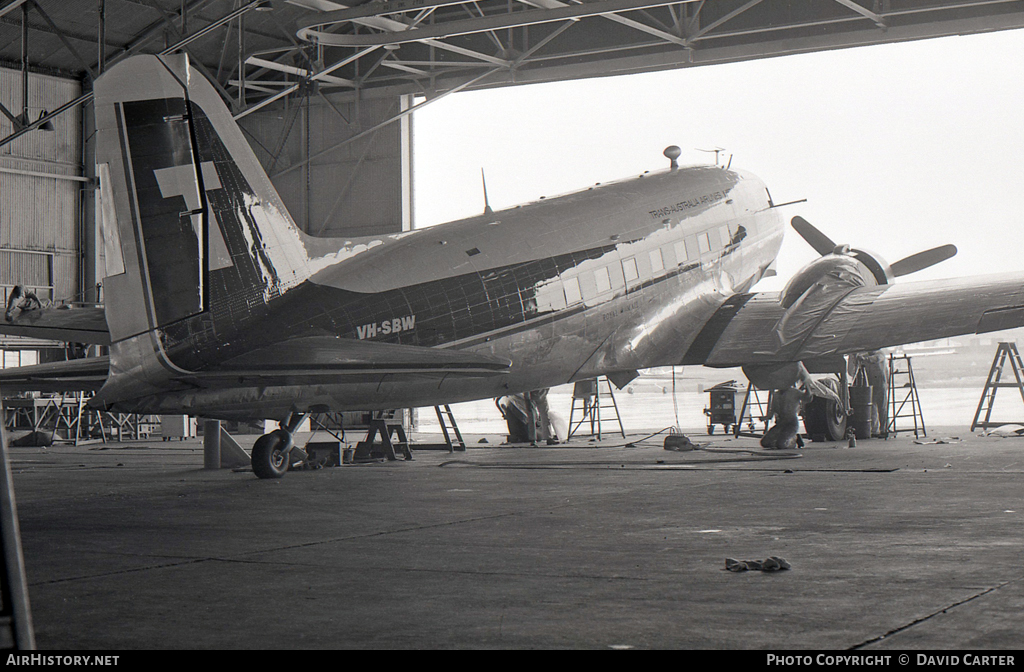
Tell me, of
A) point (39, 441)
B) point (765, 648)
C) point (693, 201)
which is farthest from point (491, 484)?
point (39, 441)

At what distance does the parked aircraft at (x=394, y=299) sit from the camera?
11.4 m

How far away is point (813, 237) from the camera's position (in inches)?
906

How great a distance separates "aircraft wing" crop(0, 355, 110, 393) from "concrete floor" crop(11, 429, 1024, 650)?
1.41 metres

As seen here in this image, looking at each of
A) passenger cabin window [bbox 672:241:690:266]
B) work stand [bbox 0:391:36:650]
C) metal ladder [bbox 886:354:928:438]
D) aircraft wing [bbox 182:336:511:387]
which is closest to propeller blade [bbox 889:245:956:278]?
metal ladder [bbox 886:354:928:438]

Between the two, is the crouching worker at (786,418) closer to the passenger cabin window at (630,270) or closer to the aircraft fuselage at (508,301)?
the aircraft fuselage at (508,301)

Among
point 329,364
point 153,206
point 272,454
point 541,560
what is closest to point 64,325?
point 272,454

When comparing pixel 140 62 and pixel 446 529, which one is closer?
pixel 446 529

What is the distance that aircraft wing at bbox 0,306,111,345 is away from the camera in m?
16.5

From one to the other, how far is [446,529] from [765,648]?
456cm

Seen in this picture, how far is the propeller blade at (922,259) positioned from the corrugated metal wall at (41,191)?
2711 centimetres

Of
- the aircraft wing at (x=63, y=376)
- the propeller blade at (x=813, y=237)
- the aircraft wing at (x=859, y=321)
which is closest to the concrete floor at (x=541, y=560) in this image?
the aircraft wing at (x=63, y=376)

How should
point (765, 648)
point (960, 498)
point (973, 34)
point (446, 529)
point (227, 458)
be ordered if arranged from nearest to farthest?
point (765, 648) < point (446, 529) < point (960, 498) < point (227, 458) < point (973, 34)
